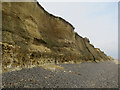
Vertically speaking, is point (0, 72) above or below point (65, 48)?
below

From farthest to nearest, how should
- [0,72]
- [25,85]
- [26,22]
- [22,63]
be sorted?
1. [26,22]
2. [22,63]
3. [0,72]
4. [25,85]

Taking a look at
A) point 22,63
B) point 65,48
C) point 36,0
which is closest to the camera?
point 22,63

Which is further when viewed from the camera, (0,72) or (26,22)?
(26,22)

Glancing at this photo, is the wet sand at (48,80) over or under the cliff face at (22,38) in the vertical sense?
under

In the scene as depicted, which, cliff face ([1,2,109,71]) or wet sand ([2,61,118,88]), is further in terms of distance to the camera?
cliff face ([1,2,109,71])

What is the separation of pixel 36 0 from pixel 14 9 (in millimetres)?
4745

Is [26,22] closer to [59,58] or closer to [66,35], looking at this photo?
[59,58]

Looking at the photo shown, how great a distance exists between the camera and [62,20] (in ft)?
56.2

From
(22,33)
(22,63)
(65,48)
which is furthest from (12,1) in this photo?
(65,48)

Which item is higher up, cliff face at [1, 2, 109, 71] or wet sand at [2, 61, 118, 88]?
cliff face at [1, 2, 109, 71]

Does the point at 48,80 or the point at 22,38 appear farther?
the point at 22,38

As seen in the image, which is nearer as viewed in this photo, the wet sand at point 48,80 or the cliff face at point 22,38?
the wet sand at point 48,80

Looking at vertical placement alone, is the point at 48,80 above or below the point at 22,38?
below

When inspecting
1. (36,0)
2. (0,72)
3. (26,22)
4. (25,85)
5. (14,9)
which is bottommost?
(25,85)
